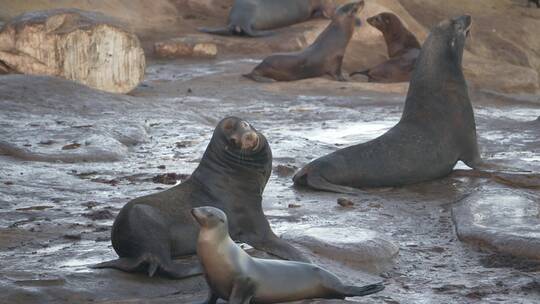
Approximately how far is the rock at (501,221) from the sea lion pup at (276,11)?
35.0 feet

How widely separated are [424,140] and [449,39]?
938 millimetres

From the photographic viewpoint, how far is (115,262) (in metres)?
4.85

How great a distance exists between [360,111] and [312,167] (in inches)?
159

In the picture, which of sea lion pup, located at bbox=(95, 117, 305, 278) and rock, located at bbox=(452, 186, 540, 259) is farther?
rock, located at bbox=(452, 186, 540, 259)

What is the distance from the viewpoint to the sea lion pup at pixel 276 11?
57.1 ft

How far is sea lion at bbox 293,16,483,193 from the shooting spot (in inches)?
296

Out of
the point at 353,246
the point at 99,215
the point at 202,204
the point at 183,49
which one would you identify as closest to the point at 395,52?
the point at 183,49

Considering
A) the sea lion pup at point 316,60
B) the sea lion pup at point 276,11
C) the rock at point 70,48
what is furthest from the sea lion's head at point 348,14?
the rock at point 70,48

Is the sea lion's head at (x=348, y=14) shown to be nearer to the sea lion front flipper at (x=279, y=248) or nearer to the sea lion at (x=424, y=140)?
the sea lion at (x=424, y=140)

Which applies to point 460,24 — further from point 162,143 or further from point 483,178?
point 162,143

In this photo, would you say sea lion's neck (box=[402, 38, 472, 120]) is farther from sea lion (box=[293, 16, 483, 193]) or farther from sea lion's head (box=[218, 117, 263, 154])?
sea lion's head (box=[218, 117, 263, 154])

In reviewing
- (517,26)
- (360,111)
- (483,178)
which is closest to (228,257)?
(483,178)

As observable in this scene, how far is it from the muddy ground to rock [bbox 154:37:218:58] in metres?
2.14

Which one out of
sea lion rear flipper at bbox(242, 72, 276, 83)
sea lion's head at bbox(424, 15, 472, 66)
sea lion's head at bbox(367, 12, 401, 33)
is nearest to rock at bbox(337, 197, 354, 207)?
sea lion's head at bbox(424, 15, 472, 66)
